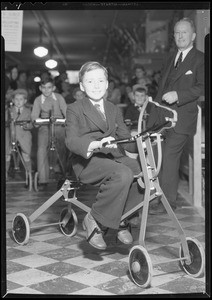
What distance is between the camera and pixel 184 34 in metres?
4.38

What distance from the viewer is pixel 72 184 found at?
3.73 m

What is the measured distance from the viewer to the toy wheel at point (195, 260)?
283 cm

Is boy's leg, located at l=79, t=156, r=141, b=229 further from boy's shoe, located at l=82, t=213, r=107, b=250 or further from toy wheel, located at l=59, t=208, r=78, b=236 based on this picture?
toy wheel, located at l=59, t=208, r=78, b=236

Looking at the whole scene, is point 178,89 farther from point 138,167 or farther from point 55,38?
point 55,38

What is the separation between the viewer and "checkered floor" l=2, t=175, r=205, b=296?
273cm

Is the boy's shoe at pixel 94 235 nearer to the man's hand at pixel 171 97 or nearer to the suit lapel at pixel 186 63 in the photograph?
the man's hand at pixel 171 97

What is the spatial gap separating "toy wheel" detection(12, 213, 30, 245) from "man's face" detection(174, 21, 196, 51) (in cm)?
192

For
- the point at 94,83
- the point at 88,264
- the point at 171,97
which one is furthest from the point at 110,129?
the point at 171,97

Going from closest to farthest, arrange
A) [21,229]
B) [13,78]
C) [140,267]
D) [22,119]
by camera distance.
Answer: [140,267], [21,229], [22,119], [13,78]

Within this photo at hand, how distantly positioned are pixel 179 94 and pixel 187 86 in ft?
0.43

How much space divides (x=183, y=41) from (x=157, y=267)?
2063 mm

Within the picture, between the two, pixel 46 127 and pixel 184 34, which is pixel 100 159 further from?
pixel 46 127

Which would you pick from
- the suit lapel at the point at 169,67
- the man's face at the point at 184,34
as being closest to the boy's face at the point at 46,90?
the suit lapel at the point at 169,67

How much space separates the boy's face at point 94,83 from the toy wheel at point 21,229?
3.31 feet
